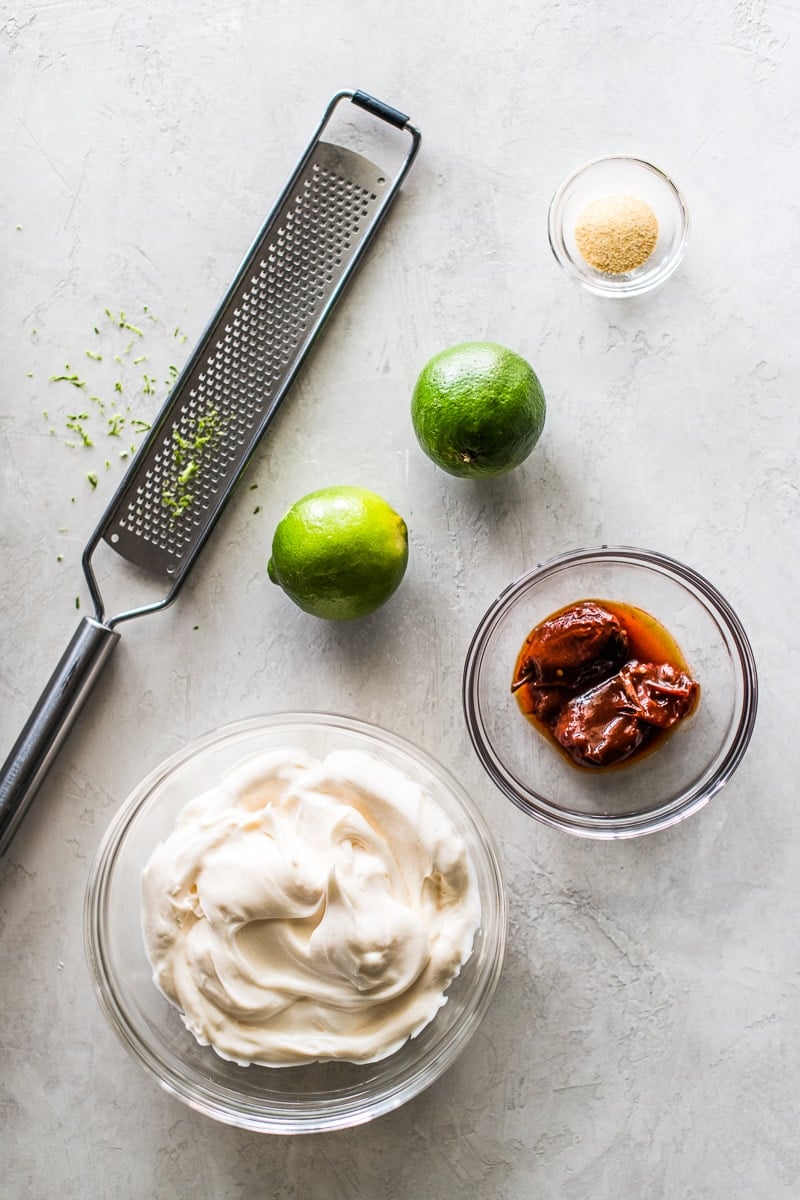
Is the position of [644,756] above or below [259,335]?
below

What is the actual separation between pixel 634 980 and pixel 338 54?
1777mm

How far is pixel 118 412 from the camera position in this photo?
Result: 6.31 ft

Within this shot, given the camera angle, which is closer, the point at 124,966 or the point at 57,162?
the point at 124,966

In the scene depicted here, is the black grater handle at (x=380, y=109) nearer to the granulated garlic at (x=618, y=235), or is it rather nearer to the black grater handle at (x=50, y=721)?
the granulated garlic at (x=618, y=235)

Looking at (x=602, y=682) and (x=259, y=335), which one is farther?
(x=259, y=335)

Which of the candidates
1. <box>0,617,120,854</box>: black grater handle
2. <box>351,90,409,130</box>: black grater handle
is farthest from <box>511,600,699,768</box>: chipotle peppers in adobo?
<box>351,90,409,130</box>: black grater handle

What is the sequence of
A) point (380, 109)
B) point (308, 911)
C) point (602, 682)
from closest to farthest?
point (308, 911) → point (602, 682) → point (380, 109)

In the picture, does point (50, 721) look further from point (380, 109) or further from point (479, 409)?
point (380, 109)

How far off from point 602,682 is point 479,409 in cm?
51

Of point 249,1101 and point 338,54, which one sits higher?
point 338,54

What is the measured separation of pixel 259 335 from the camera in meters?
1.88

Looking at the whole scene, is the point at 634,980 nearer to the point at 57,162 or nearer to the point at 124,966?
the point at 124,966

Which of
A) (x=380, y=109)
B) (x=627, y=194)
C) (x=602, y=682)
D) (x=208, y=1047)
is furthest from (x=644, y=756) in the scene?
(x=380, y=109)

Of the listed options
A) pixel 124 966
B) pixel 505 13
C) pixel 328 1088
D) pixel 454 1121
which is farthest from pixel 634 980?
pixel 505 13
